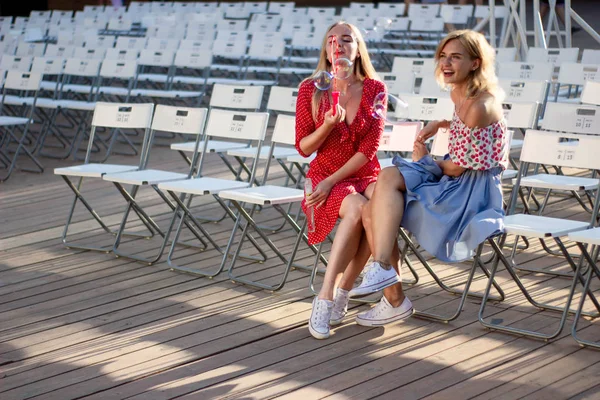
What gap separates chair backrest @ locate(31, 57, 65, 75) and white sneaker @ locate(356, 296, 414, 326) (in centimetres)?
672

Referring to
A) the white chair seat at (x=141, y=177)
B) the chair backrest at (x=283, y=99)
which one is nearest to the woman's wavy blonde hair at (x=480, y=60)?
the white chair seat at (x=141, y=177)

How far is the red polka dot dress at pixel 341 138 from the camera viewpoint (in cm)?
459

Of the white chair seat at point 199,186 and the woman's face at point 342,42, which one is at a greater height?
the woman's face at point 342,42

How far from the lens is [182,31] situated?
45.5 ft

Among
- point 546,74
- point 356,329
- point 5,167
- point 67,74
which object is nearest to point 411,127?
point 356,329

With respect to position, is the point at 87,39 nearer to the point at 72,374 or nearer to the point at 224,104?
the point at 224,104

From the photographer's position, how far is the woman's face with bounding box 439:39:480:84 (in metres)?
4.23

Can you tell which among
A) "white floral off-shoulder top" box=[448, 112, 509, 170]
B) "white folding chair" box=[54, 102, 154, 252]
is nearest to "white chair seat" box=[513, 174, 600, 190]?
"white floral off-shoulder top" box=[448, 112, 509, 170]

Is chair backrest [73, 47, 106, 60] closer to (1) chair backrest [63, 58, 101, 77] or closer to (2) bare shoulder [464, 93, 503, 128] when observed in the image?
(1) chair backrest [63, 58, 101, 77]

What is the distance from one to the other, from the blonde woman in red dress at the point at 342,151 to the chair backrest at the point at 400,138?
630mm

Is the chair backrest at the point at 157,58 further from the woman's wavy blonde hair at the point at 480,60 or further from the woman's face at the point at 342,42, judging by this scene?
the woman's wavy blonde hair at the point at 480,60

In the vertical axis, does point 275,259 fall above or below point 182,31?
below

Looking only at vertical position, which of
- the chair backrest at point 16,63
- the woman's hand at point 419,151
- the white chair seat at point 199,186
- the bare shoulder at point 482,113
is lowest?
the white chair seat at point 199,186

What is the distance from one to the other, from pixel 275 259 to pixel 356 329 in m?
1.40
